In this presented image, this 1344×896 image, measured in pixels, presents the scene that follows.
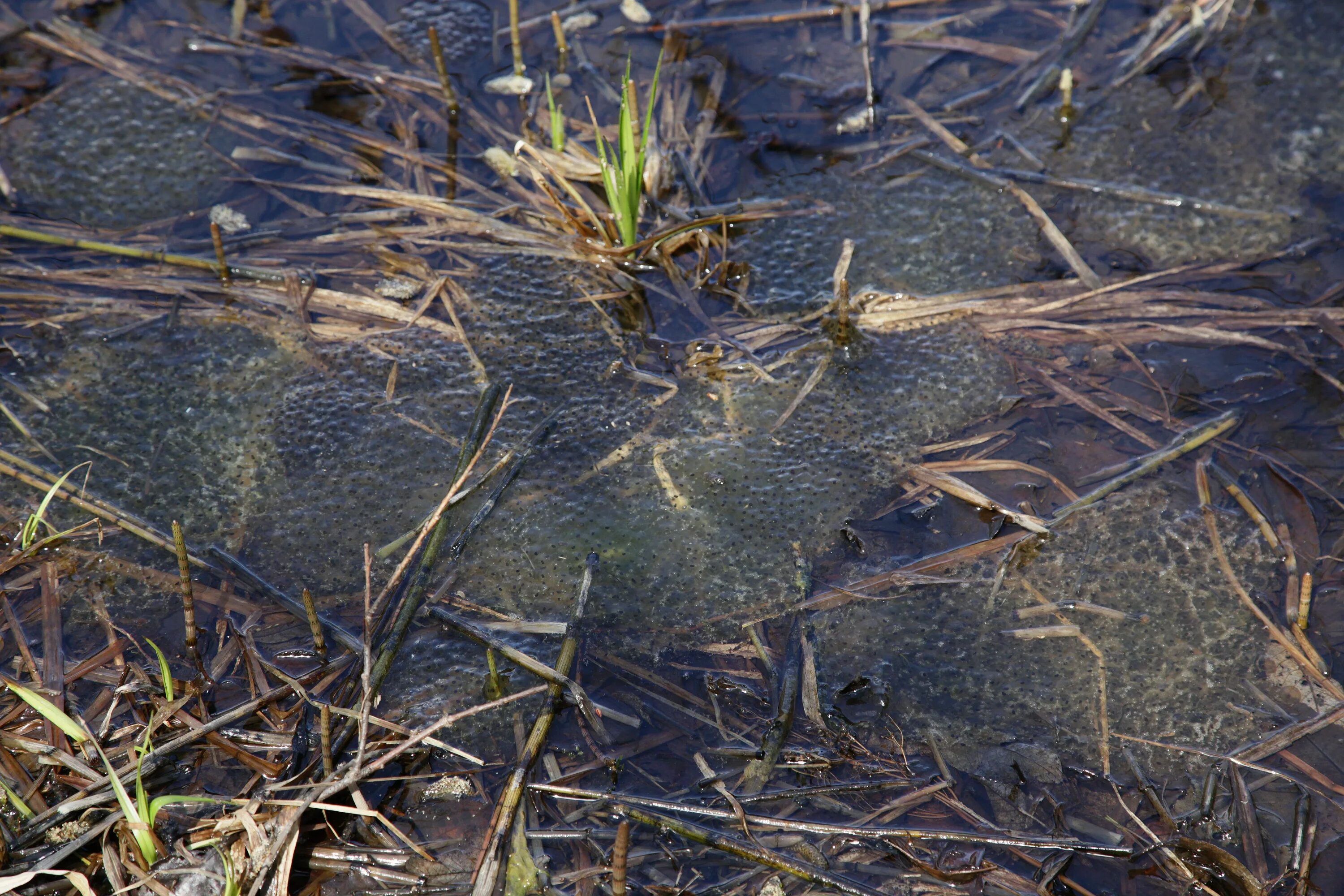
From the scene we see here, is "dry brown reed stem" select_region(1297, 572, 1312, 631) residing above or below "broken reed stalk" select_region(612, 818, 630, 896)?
above

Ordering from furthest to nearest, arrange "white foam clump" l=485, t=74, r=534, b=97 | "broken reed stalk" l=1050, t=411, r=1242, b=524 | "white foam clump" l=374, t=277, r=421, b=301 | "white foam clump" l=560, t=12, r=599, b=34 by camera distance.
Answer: "white foam clump" l=560, t=12, r=599, b=34 < "white foam clump" l=485, t=74, r=534, b=97 < "white foam clump" l=374, t=277, r=421, b=301 < "broken reed stalk" l=1050, t=411, r=1242, b=524

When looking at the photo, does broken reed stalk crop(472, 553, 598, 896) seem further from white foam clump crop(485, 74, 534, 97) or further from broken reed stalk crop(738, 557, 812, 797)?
white foam clump crop(485, 74, 534, 97)

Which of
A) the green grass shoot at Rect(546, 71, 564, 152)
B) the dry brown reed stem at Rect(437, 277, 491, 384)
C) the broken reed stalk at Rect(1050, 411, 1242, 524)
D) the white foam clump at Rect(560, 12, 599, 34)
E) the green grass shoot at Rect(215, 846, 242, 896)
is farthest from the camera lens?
the white foam clump at Rect(560, 12, 599, 34)

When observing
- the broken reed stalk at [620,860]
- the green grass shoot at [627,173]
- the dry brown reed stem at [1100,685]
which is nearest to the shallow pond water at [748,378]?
the dry brown reed stem at [1100,685]

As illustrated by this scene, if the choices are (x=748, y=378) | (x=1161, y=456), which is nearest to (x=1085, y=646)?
(x=1161, y=456)

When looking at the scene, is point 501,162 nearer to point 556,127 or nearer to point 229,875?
point 556,127

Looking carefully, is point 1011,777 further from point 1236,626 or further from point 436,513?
point 436,513

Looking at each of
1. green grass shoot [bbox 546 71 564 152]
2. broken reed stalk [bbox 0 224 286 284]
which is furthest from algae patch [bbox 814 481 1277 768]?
broken reed stalk [bbox 0 224 286 284]

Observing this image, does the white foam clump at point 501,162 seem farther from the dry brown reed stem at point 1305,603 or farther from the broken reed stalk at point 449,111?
the dry brown reed stem at point 1305,603
